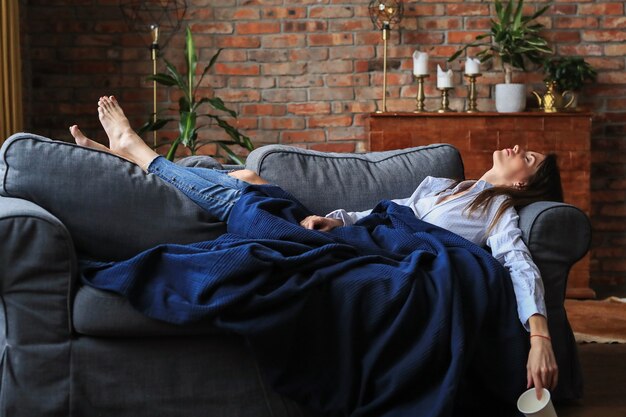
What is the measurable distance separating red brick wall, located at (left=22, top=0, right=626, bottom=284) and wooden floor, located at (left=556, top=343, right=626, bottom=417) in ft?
5.76

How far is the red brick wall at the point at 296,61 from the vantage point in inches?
175

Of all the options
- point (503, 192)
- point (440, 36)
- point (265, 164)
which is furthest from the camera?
point (440, 36)

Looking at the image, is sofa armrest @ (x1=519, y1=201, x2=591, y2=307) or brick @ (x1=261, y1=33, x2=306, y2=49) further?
brick @ (x1=261, y1=33, x2=306, y2=49)

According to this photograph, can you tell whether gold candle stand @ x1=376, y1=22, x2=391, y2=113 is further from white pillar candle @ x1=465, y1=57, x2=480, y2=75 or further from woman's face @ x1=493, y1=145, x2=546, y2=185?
woman's face @ x1=493, y1=145, x2=546, y2=185

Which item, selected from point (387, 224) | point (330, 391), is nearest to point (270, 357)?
point (330, 391)

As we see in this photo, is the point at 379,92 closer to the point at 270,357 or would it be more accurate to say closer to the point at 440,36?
the point at 440,36

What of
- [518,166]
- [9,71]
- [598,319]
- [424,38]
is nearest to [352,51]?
[424,38]

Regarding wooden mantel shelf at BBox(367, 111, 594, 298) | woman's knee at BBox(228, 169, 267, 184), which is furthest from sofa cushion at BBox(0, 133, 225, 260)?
wooden mantel shelf at BBox(367, 111, 594, 298)

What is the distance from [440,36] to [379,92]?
0.43 metres

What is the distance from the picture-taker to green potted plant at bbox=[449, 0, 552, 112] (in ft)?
14.1

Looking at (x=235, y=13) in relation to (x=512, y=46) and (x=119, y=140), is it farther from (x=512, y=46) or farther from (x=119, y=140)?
(x=119, y=140)

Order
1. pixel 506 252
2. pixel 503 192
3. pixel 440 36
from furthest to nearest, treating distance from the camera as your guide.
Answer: pixel 440 36 → pixel 503 192 → pixel 506 252

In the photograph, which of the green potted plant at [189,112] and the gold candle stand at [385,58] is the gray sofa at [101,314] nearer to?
the green potted plant at [189,112]

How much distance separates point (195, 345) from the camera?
2.12 meters
